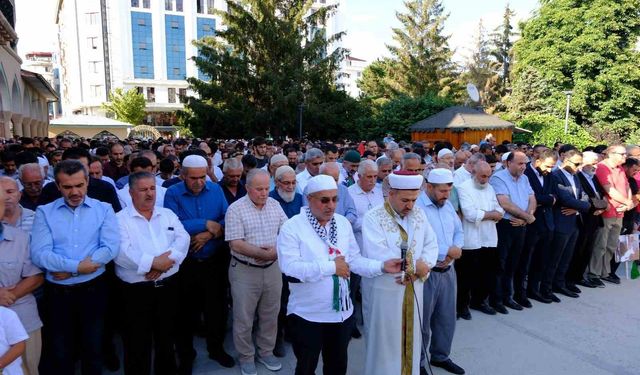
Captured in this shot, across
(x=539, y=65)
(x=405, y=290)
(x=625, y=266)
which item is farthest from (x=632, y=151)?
(x=539, y=65)

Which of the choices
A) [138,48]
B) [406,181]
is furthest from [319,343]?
[138,48]

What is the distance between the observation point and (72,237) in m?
3.45

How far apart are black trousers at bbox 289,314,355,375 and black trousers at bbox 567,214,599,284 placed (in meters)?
4.91

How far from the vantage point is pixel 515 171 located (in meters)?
5.74

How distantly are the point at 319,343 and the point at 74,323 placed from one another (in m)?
1.96

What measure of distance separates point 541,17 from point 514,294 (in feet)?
106

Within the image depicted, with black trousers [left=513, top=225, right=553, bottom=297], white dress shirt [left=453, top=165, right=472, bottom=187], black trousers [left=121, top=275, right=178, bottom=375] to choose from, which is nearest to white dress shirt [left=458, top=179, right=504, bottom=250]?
white dress shirt [left=453, top=165, right=472, bottom=187]

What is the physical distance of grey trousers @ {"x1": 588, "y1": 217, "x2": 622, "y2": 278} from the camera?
6.92 meters

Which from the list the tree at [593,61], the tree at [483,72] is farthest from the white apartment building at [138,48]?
the tree at [593,61]

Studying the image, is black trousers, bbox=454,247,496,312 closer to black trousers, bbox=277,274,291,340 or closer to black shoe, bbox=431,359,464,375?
black shoe, bbox=431,359,464,375

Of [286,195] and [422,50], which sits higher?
[422,50]

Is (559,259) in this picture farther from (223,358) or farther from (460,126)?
(460,126)

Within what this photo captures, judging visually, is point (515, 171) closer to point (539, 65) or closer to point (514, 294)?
point (514, 294)

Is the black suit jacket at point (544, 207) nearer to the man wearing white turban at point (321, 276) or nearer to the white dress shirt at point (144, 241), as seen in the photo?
the man wearing white turban at point (321, 276)
